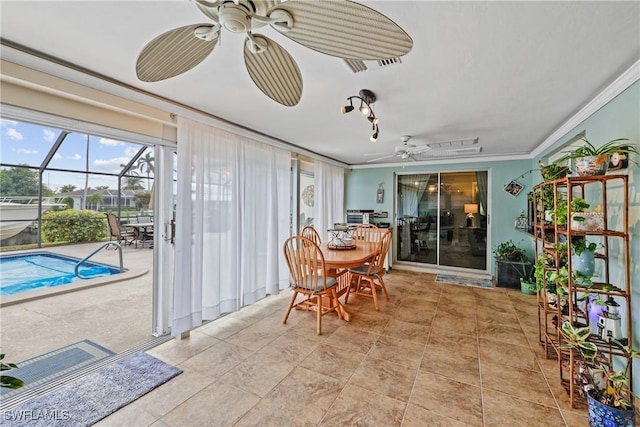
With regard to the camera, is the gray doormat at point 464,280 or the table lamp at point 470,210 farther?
the table lamp at point 470,210

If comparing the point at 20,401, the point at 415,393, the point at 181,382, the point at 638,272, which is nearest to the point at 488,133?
the point at 638,272

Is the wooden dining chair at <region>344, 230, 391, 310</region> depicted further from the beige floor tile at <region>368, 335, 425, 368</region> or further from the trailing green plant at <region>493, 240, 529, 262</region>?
the trailing green plant at <region>493, 240, 529, 262</region>

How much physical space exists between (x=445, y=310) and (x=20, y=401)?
411cm

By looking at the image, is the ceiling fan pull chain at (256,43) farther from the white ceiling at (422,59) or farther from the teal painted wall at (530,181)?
the teal painted wall at (530,181)

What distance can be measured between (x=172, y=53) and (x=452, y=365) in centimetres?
294

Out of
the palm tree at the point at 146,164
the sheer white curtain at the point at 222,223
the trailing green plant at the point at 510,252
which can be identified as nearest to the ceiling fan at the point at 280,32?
the sheer white curtain at the point at 222,223

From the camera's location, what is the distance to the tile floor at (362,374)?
164cm

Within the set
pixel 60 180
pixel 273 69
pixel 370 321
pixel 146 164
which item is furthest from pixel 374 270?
pixel 60 180

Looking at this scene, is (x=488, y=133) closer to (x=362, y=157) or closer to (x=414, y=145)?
(x=414, y=145)

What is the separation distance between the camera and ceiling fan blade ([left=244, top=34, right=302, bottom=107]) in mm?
1076

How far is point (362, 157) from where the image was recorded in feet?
16.9

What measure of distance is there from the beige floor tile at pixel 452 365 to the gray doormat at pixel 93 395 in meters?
2.15

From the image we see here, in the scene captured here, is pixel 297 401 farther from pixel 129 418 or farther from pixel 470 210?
pixel 470 210

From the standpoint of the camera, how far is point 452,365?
2.17 meters
